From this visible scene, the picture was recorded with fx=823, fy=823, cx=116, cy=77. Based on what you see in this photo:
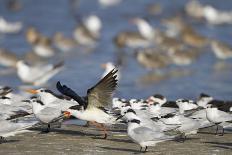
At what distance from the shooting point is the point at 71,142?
9.94 metres

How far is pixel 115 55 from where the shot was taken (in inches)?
882

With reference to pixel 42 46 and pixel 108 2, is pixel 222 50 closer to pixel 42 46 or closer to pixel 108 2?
pixel 42 46

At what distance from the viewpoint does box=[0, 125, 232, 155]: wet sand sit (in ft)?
30.4

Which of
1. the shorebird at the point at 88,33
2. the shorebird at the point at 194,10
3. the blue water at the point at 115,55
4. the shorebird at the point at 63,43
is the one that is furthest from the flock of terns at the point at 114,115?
the shorebird at the point at 194,10

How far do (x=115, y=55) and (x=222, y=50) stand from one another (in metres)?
3.02

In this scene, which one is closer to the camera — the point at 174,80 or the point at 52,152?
the point at 52,152

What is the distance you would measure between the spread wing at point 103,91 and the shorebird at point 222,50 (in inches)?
439


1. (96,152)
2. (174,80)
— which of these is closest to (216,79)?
(174,80)

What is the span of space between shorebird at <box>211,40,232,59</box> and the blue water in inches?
8.6

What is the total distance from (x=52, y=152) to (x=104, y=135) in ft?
5.30

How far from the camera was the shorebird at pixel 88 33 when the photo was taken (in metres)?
24.6

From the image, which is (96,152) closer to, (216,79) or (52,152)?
(52,152)

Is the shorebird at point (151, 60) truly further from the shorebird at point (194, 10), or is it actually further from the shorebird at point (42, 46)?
the shorebird at point (194, 10)

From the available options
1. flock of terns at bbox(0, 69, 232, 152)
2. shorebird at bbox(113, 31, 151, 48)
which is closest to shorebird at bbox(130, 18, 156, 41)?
shorebird at bbox(113, 31, 151, 48)
